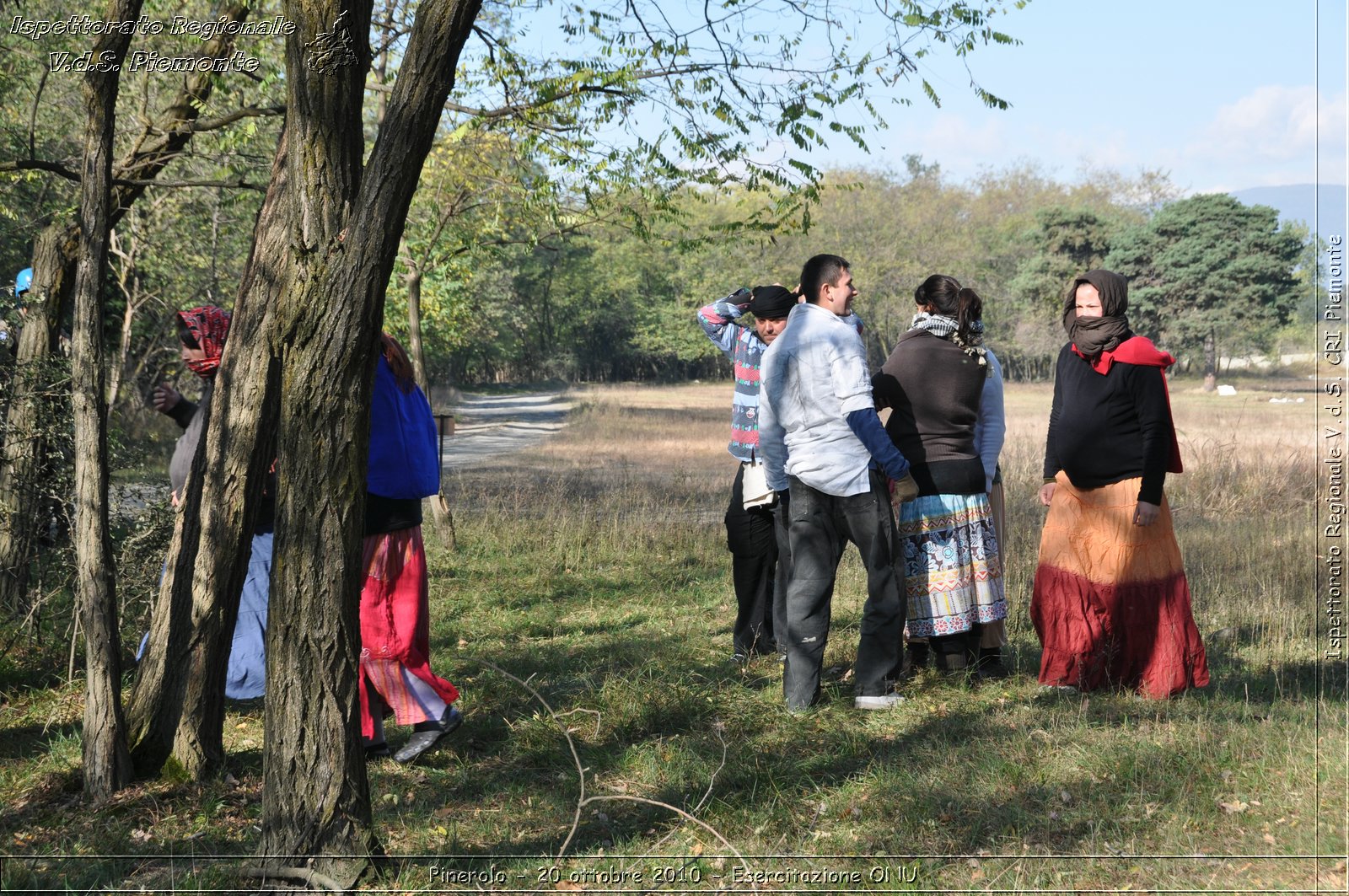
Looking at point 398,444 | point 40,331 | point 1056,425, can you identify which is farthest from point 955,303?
point 40,331

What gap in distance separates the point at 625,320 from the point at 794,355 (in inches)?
2743

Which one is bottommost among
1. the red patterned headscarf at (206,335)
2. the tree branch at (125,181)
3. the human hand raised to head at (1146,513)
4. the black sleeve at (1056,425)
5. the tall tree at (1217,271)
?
the human hand raised to head at (1146,513)

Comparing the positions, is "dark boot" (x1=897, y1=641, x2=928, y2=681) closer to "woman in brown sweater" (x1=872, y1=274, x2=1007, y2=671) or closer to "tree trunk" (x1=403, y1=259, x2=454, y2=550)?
"woman in brown sweater" (x1=872, y1=274, x2=1007, y2=671)

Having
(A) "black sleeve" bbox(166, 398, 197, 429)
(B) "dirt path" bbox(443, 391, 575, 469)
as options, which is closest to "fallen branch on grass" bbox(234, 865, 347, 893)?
(A) "black sleeve" bbox(166, 398, 197, 429)

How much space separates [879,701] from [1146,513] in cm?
151

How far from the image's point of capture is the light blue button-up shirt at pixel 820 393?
498cm

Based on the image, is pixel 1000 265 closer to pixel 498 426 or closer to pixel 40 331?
pixel 498 426

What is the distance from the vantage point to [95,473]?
3979mm

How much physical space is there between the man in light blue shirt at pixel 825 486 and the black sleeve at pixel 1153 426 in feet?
3.59

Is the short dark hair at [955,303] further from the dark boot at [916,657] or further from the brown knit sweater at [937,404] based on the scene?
the dark boot at [916,657]

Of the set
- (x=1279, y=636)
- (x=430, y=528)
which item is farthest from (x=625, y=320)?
(x=1279, y=636)

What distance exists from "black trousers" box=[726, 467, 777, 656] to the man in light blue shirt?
37.7 inches

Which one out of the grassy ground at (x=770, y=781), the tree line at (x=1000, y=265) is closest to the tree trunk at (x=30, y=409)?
the grassy ground at (x=770, y=781)

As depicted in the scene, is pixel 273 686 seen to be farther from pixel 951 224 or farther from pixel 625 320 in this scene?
pixel 625 320
